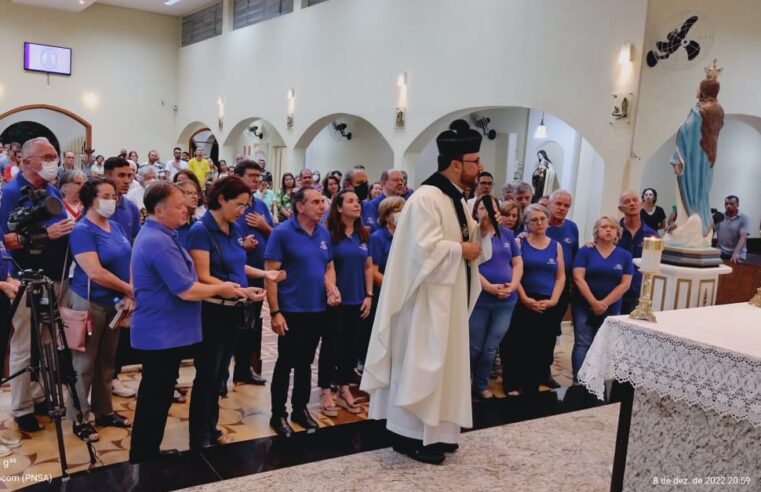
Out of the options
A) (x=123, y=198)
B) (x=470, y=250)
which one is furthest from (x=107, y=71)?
(x=470, y=250)

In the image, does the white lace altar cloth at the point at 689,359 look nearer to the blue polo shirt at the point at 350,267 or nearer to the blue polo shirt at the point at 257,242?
the blue polo shirt at the point at 350,267

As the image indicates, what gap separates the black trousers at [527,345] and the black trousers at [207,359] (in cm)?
214

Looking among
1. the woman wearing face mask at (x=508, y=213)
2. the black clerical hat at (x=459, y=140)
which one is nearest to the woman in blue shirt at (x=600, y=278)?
the woman wearing face mask at (x=508, y=213)

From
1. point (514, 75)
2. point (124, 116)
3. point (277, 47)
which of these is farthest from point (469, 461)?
point (124, 116)

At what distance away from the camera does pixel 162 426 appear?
280 centimetres

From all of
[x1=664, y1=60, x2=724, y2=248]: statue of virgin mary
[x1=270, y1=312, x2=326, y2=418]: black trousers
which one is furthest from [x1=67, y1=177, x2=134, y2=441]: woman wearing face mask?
[x1=664, y1=60, x2=724, y2=248]: statue of virgin mary

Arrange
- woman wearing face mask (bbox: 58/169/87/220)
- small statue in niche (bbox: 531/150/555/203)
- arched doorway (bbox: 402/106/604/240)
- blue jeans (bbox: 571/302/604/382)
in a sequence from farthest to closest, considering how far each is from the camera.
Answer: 1. small statue in niche (bbox: 531/150/555/203)
2. arched doorway (bbox: 402/106/604/240)
3. blue jeans (bbox: 571/302/604/382)
4. woman wearing face mask (bbox: 58/169/87/220)

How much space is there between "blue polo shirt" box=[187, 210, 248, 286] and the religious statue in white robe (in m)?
0.79

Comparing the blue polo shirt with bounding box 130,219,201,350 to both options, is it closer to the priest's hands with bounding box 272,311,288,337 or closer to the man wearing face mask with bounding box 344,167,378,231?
the priest's hands with bounding box 272,311,288,337

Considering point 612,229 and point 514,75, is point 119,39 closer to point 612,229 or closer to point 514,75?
point 514,75

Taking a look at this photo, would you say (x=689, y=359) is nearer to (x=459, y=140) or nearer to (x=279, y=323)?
(x=459, y=140)

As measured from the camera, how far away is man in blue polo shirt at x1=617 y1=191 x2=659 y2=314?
484cm

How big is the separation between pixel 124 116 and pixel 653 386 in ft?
55.5

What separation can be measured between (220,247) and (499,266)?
6.12 feet
